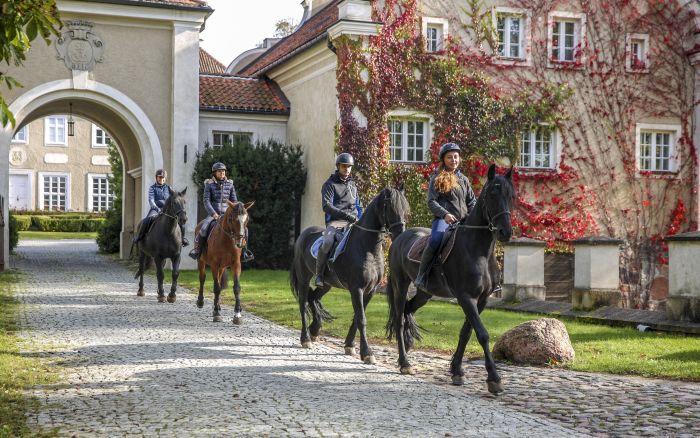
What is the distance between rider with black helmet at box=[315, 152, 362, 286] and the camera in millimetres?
11242

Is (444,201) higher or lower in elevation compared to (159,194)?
lower

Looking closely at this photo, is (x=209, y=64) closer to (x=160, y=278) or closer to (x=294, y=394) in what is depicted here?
(x=160, y=278)

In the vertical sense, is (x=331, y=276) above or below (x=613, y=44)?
below

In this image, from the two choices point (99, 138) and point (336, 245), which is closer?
point (336, 245)

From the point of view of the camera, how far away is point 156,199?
18.5 metres

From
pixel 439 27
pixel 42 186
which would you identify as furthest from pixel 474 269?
pixel 42 186

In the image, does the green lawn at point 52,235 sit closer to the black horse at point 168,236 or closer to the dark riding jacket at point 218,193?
the black horse at point 168,236

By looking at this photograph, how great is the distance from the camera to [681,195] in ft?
87.5

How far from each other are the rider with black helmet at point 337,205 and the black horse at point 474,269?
1.35 metres

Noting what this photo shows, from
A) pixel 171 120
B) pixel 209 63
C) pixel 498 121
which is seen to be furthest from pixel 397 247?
pixel 209 63

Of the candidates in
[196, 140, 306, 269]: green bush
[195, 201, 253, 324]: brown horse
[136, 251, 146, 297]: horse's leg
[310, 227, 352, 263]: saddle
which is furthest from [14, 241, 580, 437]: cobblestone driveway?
[196, 140, 306, 269]: green bush

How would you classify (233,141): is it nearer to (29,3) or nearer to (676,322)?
(676,322)

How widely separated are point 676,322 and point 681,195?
14.7 meters

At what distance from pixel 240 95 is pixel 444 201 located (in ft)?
65.5
